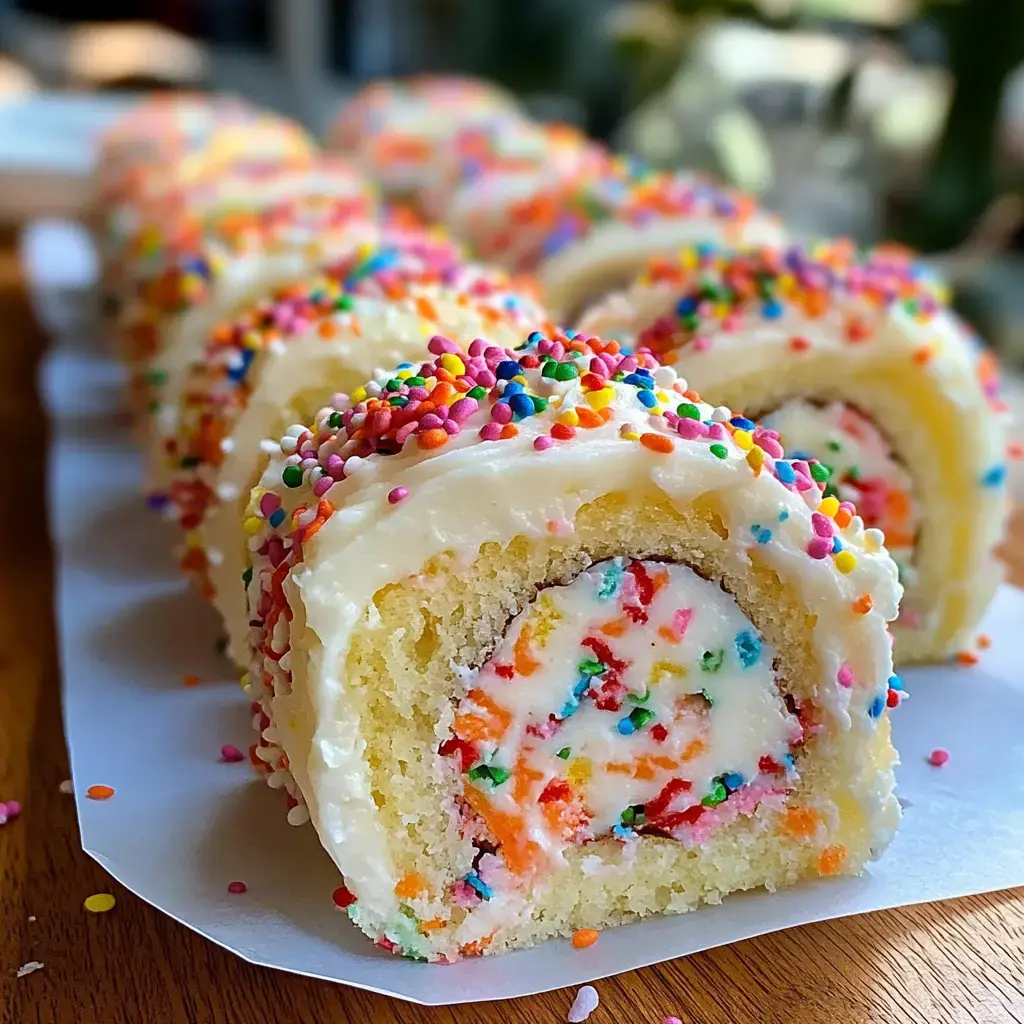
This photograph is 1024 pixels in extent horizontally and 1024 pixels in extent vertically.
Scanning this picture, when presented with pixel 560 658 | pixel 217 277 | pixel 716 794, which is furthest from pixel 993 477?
pixel 217 277

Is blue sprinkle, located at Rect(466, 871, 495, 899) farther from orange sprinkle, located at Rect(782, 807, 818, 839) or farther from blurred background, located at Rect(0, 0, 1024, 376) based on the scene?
blurred background, located at Rect(0, 0, 1024, 376)

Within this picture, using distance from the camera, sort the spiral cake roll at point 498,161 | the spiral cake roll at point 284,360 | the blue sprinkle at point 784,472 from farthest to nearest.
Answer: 1. the spiral cake roll at point 498,161
2. the spiral cake roll at point 284,360
3. the blue sprinkle at point 784,472

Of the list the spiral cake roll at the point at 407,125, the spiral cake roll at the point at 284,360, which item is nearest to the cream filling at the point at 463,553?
the spiral cake roll at the point at 284,360

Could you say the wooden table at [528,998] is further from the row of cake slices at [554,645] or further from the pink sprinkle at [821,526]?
the pink sprinkle at [821,526]

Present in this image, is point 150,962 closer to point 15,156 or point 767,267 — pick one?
point 767,267

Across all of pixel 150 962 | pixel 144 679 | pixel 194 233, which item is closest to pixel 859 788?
pixel 150 962

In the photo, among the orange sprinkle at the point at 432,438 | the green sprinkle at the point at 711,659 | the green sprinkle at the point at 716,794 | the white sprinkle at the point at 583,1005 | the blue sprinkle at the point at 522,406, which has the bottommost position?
the white sprinkle at the point at 583,1005
